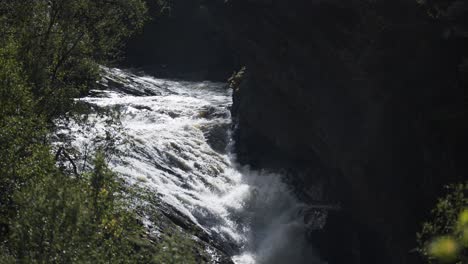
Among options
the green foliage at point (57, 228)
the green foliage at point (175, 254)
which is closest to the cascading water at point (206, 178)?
the green foliage at point (57, 228)

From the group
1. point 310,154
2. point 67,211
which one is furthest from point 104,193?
point 310,154

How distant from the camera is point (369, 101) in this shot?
2192 cm

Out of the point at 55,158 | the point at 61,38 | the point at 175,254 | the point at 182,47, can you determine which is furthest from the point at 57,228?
the point at 182,47

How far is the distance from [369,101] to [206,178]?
25.8 ft

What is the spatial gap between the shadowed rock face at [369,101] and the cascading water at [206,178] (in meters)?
1.54

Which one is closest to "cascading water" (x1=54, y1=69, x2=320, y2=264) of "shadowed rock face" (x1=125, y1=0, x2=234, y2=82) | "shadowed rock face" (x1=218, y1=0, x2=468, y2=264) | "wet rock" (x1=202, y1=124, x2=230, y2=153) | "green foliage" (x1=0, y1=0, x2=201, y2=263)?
"wet rock" (x1=202, y1=124, x2=230, y2=153)

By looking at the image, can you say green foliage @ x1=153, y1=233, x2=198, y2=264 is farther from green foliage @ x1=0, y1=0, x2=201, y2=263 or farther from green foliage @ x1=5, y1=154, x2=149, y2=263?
green foliage @ x1=5, y1=154, x2=149, y2=263

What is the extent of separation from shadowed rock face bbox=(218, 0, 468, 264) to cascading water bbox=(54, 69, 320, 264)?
5.05 feet

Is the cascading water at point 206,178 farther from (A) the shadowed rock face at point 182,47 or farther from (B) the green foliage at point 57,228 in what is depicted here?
(A) the shadowed rock face at point 182,47

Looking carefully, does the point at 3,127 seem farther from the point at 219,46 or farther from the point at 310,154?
the point at 219,46

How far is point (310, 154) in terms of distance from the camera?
28.9m

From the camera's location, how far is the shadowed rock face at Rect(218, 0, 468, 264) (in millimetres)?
19859

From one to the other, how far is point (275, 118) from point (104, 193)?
19327 millimetres

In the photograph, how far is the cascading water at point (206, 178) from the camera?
23844 mm
